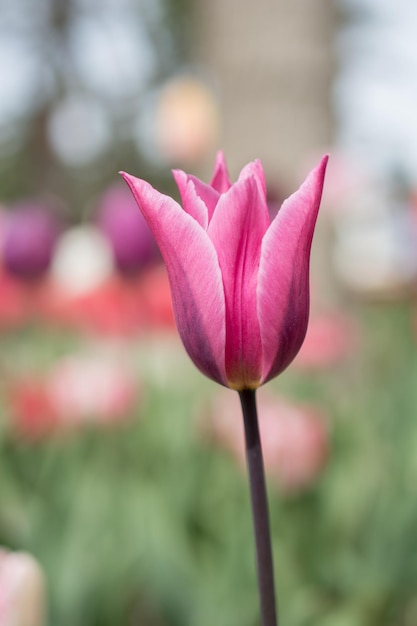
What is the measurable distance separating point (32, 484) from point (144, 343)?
0.73 meters

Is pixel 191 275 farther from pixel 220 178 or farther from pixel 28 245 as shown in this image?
pixel 28 245

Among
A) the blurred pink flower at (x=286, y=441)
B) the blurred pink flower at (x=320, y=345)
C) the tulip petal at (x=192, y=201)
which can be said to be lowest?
the blurred pink flower at (x=286, y=441)

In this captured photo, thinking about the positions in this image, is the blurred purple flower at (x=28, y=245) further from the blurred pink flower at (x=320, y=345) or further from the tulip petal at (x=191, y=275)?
the tulip petal at (x=191, y=275)

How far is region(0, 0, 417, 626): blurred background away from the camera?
87 centimetres

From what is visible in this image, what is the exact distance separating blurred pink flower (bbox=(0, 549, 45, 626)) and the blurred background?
12.5 inches

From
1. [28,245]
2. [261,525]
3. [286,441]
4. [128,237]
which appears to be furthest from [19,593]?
[28,245]

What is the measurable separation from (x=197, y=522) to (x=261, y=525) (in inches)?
30.8

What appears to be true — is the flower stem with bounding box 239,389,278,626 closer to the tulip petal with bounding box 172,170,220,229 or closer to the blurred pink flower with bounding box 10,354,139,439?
the tulip petal with bounding box 172,170,220,229

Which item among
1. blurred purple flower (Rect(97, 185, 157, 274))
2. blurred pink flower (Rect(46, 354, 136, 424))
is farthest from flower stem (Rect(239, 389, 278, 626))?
blurred purple flower (Rect(97, 185, 157, 274))

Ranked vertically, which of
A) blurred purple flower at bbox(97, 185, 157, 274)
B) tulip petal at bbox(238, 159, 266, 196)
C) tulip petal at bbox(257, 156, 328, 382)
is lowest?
tulip petal at bbox(257, 156, 328, 382)

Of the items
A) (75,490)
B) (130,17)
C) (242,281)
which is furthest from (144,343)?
(130,17)

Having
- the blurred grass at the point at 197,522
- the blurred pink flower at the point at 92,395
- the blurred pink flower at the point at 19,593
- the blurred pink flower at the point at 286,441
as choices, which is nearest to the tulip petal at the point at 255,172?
the blurred pink flower at the point at 19,593

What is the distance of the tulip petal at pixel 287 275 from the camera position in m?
0.32

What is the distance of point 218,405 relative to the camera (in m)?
1.17
